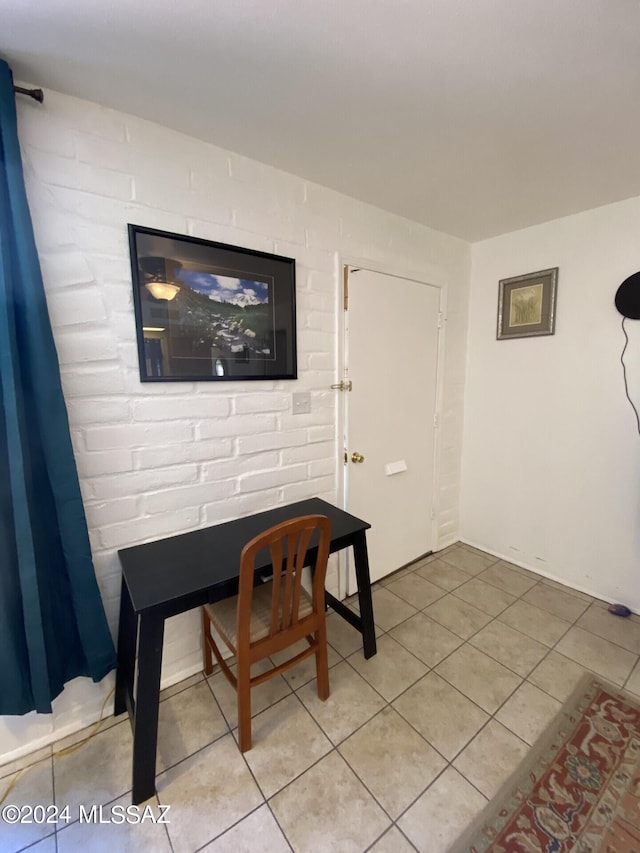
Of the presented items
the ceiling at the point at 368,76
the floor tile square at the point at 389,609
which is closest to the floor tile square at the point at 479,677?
the floor tile square at the point at 389,609

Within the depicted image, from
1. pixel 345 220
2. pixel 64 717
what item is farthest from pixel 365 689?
pixel 345 220

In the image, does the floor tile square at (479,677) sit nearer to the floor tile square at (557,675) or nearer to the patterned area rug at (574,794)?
the floor tile square at (557,675)

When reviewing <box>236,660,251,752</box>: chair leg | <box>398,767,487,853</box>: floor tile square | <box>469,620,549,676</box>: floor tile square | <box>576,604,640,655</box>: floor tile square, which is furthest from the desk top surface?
<box>576,604,640,655</box>: floor tile square

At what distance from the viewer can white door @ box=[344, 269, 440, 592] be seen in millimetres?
2154

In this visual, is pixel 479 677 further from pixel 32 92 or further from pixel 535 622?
pixel 32 92

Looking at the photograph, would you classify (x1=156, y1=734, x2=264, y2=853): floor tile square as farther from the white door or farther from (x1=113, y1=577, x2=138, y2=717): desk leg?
the white door

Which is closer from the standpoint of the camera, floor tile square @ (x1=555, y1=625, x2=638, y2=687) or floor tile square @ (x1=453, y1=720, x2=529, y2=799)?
floor tile square @ (x1=453, y1=720, x2=529, y2=799)

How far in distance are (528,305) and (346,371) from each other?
1410 mm

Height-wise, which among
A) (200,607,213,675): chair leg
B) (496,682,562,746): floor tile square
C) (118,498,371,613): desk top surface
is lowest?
(496,682,562,746): floor tile square

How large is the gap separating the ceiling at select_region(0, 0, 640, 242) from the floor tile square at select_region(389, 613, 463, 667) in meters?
2.37

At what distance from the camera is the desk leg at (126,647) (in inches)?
56.7

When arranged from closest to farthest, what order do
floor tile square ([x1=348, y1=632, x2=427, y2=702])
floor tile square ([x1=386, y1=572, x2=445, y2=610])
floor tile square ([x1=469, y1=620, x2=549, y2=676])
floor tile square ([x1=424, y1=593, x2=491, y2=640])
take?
floor tile square ([x1=348, y1=632, x2=427, y2=702]) → floor tile square ([x1=469, y1=620, x2=549, y2=676]) → floor tile square ([x1=424, y1=593, x2=491, y2=640]) → floor tile square ([x1=386, y1=572, x2=445, y2=610])

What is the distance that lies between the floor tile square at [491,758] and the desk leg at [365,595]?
55 centimetres

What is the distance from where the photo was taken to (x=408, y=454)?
2496 mm
